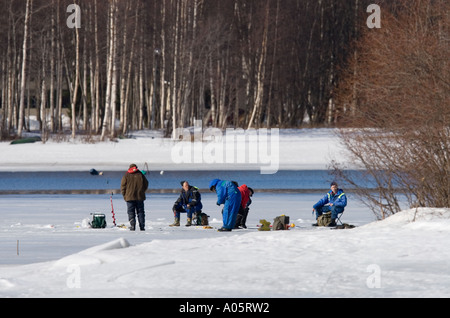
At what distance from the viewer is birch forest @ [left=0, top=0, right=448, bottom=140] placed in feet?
146

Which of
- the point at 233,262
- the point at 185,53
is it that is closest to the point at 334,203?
the point at 233,262

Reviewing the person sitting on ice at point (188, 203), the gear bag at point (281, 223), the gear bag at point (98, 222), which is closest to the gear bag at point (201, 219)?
the person sitting on ice at point (188, 203)

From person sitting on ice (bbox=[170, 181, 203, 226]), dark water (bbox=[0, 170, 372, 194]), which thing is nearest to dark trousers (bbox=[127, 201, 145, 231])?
person sitting on ice (bbox=[170, 181, 203, 226])

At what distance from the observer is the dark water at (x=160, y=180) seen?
30750 mm

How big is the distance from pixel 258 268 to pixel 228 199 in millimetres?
6727

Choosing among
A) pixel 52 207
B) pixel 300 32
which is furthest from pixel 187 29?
pixel 52 207

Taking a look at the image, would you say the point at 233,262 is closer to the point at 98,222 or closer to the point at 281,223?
the point at 281,223

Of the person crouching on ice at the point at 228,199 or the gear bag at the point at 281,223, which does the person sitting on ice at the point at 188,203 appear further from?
the gear bag at the point at 281,223

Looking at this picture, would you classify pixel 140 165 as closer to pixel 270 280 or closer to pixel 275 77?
pixel 275 77

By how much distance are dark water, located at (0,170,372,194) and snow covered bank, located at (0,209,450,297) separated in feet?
56.9

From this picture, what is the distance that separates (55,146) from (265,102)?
1776 centimetres

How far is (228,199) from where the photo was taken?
17.1 m

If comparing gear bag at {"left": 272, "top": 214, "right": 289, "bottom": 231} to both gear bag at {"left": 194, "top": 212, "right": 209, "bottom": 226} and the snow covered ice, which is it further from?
gear bag at {"left": 194, "top": 212, "right": 209, "bottom": 226}

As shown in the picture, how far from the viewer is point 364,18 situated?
48281 millimetres
